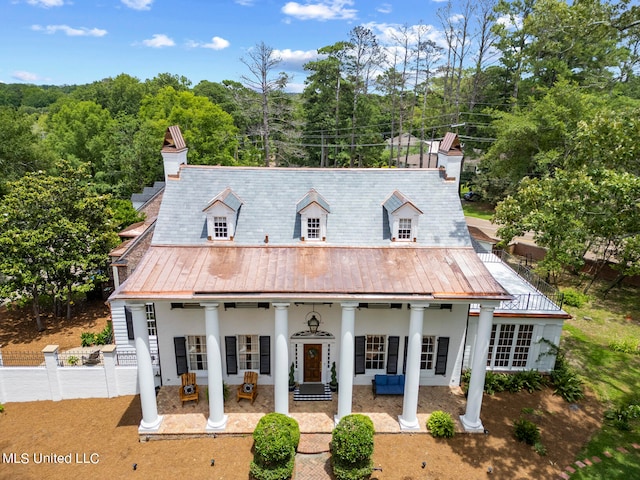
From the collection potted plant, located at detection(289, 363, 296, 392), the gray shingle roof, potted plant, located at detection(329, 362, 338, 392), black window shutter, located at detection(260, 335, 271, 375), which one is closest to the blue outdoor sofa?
potted plant, located at detection(329, 362, 338, 392)

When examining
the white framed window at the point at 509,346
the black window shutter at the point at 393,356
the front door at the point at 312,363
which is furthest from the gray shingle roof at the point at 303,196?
the white framed window at the point at 509,346

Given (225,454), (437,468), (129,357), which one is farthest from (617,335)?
(129,357)

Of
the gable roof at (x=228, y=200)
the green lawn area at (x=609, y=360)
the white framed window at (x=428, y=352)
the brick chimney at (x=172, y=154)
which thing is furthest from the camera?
the brick chimney at (x=172, y=154)

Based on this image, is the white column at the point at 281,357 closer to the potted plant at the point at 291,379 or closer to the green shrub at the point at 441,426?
the potted plant at the point at 291,379

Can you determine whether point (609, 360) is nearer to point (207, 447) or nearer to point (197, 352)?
point (207, 447)

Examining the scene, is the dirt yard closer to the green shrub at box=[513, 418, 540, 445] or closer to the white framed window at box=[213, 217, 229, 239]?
the green shrub at box=[513, 418, 540, 445]
